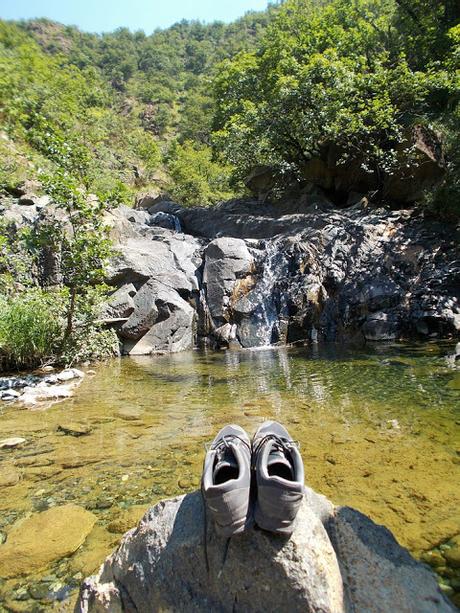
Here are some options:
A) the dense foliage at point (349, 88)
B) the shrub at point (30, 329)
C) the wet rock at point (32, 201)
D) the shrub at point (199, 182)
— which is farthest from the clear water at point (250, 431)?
the shrub at point (199, 182)

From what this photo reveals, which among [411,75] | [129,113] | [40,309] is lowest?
[40,309]

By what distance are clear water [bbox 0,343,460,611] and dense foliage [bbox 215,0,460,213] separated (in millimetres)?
11492

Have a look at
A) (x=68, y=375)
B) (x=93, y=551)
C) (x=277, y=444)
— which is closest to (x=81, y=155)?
(x=68, y=375)

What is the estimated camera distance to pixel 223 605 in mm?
1557

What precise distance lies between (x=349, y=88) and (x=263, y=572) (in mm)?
18124

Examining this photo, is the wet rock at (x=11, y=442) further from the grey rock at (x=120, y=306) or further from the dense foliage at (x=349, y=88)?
the dense foliage at (x=349, y=88)

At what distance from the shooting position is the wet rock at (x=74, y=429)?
15.3 feet

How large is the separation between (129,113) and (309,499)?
74.7 m

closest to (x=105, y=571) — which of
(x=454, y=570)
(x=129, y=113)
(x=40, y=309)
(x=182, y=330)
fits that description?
(x=454, y=570)

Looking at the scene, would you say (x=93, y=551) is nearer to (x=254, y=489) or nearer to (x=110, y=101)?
(x=254, y=489)

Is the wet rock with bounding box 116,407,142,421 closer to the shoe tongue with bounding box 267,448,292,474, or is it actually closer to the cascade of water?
the shoe tongue with bounding box 267,448,292,474

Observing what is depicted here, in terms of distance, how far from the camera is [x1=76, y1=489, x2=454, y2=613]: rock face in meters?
1.53

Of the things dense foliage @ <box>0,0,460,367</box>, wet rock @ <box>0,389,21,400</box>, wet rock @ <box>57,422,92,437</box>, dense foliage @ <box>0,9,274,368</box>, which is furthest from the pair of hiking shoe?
dense foliage @ <box>0,9,274,368</box>

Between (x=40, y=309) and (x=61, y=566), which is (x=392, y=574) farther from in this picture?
(x=40, y=309)
